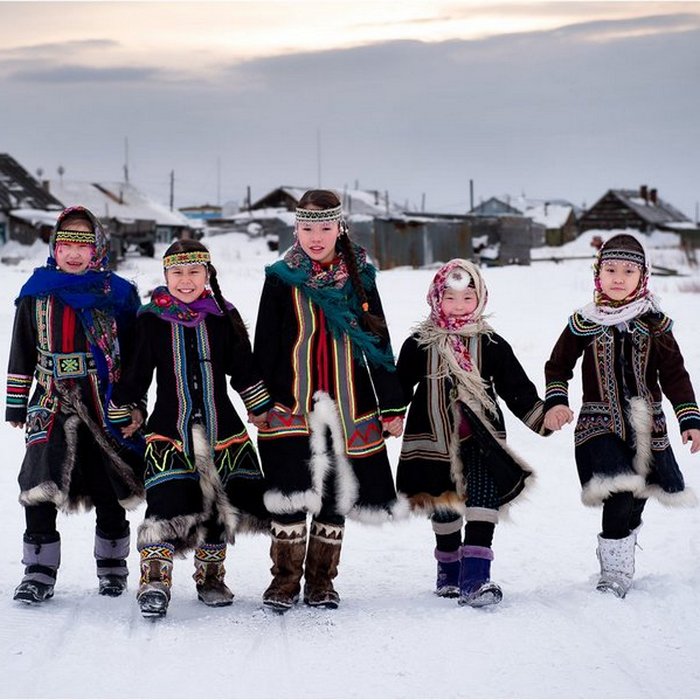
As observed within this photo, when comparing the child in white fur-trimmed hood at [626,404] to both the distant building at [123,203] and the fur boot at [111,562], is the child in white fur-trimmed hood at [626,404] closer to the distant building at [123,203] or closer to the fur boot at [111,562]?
the fur boot at [111,562]

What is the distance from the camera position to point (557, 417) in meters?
4.46

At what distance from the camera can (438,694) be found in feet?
11.1

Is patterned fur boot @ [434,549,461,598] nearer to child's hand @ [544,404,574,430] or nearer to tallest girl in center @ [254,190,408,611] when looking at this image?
tallest girl in center @ [254,190,408,611]

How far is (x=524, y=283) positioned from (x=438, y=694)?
1552 centimetres

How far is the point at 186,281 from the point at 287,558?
1225 mm

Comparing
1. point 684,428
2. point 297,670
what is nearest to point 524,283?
point 684,428

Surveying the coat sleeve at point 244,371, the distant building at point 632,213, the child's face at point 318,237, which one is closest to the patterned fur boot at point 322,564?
the coat sleeve at point 244,371

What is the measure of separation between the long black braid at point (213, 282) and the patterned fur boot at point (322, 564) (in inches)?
35.3

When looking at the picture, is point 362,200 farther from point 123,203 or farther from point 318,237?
point 318,237

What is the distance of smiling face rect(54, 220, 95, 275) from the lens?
4508 millimetres

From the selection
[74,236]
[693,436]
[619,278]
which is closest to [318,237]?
[74,236]

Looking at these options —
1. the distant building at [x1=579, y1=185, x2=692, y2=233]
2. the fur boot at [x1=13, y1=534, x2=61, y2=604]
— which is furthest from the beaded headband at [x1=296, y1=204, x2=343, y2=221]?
the distant building at [x1=579, y1=185, x2=692, y2=233]

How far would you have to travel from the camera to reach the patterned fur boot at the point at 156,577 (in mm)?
4121

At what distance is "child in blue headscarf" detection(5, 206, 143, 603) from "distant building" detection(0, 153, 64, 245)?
32231 millimetres
